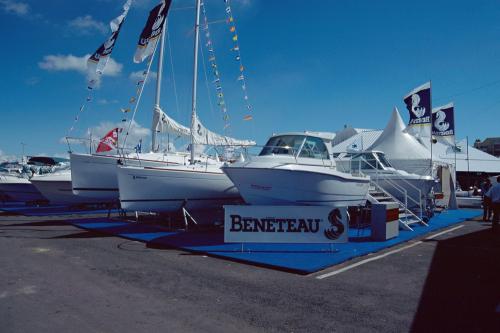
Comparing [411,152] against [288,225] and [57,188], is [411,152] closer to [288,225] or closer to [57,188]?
[288,225]

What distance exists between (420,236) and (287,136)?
4759mm

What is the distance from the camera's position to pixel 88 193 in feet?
47.2

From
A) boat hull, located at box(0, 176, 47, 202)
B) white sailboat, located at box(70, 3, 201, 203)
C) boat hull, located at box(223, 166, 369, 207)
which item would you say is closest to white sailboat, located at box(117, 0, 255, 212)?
boat hull, located at box(223, 166, 369, 207)

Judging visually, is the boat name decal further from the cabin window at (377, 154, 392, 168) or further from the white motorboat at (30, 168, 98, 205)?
the white motorboat at (30, 168, 98, 205)

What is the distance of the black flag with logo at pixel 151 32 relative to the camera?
1321 cm

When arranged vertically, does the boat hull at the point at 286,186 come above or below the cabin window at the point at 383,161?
below

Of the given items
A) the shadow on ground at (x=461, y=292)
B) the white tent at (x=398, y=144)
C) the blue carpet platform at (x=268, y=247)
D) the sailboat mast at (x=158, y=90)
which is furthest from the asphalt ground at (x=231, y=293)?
the white tent at (x=398, y=144)

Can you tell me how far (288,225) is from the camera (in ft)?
25.6

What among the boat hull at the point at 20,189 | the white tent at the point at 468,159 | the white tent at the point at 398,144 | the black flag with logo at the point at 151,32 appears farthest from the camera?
the white tent at the point at 468,159

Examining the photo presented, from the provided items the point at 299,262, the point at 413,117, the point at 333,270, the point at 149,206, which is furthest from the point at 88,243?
the point at 413,117

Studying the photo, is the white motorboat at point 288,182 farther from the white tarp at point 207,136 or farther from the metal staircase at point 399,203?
the white tarp at point 207,136

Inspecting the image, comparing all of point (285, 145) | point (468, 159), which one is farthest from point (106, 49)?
point (468, 159)

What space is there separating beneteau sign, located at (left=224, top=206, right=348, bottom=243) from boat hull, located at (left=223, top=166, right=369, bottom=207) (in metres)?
1.56

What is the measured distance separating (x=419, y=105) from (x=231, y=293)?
47.1 feet
